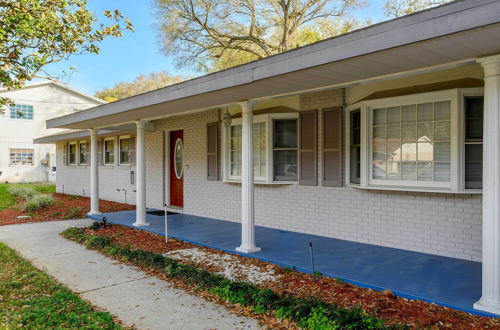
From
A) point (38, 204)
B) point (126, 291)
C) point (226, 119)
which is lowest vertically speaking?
point (126, 291)

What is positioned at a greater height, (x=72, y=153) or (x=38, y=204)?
(x=72, y=153)

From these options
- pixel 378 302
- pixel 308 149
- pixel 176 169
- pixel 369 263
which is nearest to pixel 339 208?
pixel 308 149

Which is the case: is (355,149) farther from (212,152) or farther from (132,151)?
(132,151)

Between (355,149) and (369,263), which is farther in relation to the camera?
(355,149)

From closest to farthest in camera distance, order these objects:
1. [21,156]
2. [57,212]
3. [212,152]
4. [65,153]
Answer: [212,152]
[57,212]
[65,153]
[21,156]

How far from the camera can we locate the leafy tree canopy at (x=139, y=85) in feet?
109

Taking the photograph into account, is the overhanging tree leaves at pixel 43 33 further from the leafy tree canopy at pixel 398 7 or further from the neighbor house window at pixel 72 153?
the leafy tree canopy at pixel 398 7

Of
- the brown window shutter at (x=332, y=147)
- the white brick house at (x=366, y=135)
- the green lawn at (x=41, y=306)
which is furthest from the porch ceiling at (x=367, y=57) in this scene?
the green lawn at (x=41, y=306)

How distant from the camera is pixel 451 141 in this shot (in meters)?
4.94

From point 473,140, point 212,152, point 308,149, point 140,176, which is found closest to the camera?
point 473,140

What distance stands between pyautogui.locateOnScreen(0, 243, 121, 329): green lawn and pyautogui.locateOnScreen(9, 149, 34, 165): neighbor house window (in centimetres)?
2125

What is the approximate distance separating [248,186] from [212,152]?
9.93ft

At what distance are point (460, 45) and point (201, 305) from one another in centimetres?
351

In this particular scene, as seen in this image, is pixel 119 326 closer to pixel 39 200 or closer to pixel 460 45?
pixel 460 45
